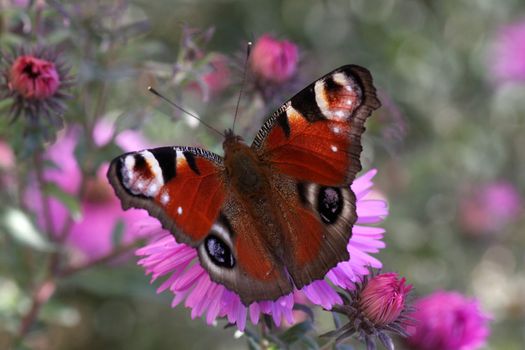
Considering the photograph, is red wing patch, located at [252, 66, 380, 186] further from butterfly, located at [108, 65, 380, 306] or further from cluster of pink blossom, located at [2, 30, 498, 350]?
cluster of pink blossom, located at [2, 30, 498, 350]

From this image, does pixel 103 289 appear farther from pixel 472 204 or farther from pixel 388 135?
pixel 472 204

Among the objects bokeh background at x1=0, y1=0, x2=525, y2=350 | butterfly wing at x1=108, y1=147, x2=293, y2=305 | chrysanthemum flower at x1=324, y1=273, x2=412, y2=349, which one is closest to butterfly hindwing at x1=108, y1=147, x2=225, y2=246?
butterfly wing at x1=108, y1=147, x2=293, y2=305

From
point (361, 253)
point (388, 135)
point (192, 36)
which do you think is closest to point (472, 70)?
point (388, 135)

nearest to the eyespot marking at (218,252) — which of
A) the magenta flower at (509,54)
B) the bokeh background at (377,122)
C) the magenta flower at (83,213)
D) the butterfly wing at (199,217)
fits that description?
the butterfly wing at (199,217)

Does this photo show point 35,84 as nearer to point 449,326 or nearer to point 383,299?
point 383,299

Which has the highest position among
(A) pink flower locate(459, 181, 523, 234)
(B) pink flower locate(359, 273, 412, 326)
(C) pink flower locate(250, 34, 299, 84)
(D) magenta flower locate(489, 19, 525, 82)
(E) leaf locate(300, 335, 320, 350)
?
(D) magenta flower locate(489, 19, 525, 82)

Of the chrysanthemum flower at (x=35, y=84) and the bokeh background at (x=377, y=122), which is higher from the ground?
the bokeh background at (x=377, y=122)

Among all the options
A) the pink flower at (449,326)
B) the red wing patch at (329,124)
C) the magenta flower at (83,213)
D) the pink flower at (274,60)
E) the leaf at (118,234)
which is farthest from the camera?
the magenta flower at (83,213)

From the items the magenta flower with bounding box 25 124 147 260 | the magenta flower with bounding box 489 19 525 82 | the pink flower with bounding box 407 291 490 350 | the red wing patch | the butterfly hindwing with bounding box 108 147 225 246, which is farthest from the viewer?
the magenta flower with bounding box 489 19 525 82

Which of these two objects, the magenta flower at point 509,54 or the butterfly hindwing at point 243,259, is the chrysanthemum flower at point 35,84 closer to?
the butterfly hindwing at point 243,259
